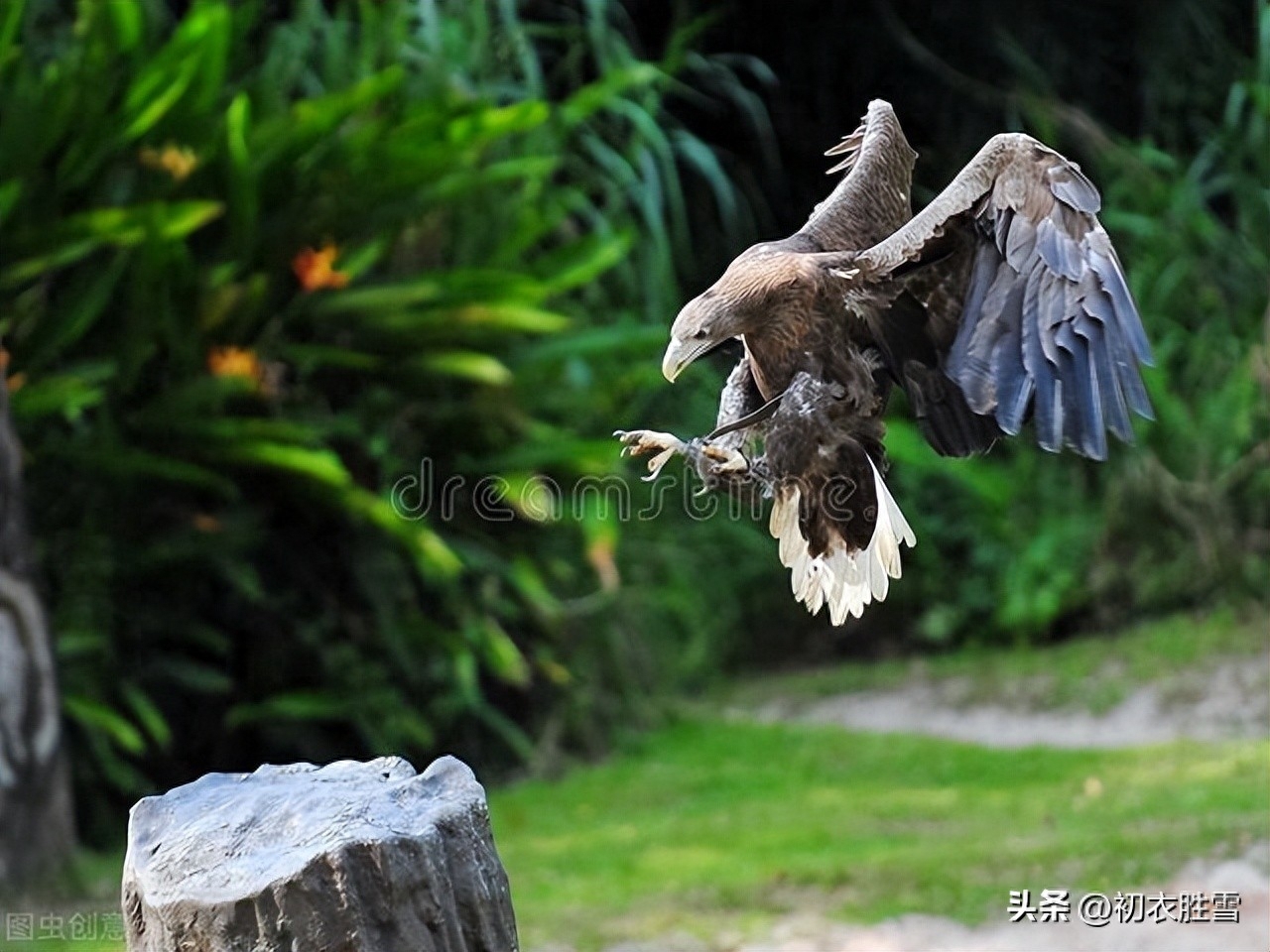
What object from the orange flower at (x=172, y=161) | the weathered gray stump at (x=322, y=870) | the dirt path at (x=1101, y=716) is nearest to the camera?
the weathered gray stump at (x=322, y=870)

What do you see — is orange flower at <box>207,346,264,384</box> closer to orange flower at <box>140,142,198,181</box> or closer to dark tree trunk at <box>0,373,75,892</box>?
orange flower at <box>140,142,198,181</box>

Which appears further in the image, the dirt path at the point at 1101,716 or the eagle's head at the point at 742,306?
the dirt path at the point at 1101,716

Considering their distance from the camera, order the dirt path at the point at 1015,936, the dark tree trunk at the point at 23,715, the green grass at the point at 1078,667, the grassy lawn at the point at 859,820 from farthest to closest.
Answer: the green grass at the point at 1078,667
the dark tree trunk at the point at 23,715
the grassy lawn at the point at 859,820
the dirt path at the point at 1015,936

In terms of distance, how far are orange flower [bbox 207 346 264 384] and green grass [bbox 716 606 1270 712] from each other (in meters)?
3.02

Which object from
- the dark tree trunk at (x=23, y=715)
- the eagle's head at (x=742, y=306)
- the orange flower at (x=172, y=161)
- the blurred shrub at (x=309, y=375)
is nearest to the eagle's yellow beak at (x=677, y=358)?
the eagle's head at (x=742, y=306)

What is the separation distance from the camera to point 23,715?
13.4 ft

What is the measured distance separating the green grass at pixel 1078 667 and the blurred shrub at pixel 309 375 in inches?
62.2

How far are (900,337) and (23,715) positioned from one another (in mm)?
2776

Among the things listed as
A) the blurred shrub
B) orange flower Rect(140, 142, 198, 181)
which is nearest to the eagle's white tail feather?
the blurred shrub

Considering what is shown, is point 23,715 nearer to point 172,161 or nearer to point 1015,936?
point 172,161

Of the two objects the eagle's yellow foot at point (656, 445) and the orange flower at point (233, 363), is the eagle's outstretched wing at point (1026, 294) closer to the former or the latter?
the eagle's yellow foot at point (656, 445)

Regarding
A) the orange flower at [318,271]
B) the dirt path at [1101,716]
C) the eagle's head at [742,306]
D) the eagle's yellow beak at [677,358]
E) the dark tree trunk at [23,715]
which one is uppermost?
the orange flower at [318,271]

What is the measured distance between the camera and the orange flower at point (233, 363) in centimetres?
482

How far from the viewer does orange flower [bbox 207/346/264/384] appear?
4824 millimetres
